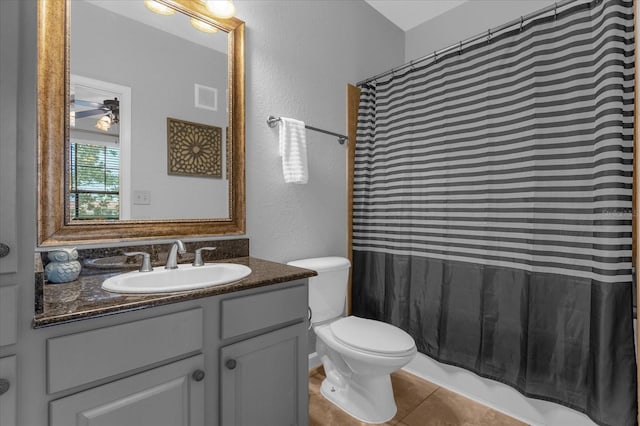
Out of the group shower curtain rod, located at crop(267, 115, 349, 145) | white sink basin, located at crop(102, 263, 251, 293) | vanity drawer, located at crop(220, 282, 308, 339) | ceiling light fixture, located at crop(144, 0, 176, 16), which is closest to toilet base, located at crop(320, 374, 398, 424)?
vanity drawer, located at crop(220, 282, 308, 339)

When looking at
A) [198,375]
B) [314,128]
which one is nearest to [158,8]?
[314,128]

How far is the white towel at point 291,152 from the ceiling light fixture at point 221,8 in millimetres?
545

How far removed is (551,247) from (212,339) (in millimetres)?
1526

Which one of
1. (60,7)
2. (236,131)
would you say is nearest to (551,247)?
(236,131)

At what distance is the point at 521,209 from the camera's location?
1.55m

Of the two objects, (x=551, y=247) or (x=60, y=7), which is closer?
(x=60, y=7)

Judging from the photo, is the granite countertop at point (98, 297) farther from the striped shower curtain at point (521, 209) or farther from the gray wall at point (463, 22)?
the gray wall at point (463, 22)

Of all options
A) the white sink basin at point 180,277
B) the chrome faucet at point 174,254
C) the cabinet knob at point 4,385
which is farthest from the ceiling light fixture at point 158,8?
the cabinet knob at point 4,385

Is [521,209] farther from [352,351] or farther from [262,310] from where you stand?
[262,310]

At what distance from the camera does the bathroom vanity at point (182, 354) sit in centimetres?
78

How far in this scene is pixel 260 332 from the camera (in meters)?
1.14

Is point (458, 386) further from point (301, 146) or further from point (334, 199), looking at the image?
point (301, 146)

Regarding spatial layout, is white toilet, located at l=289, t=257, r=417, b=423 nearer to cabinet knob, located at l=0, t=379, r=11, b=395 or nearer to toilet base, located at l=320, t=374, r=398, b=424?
toilet base, located at l=320, t=374, r=398, b=424

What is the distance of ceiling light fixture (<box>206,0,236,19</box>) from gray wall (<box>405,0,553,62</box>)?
167cm
